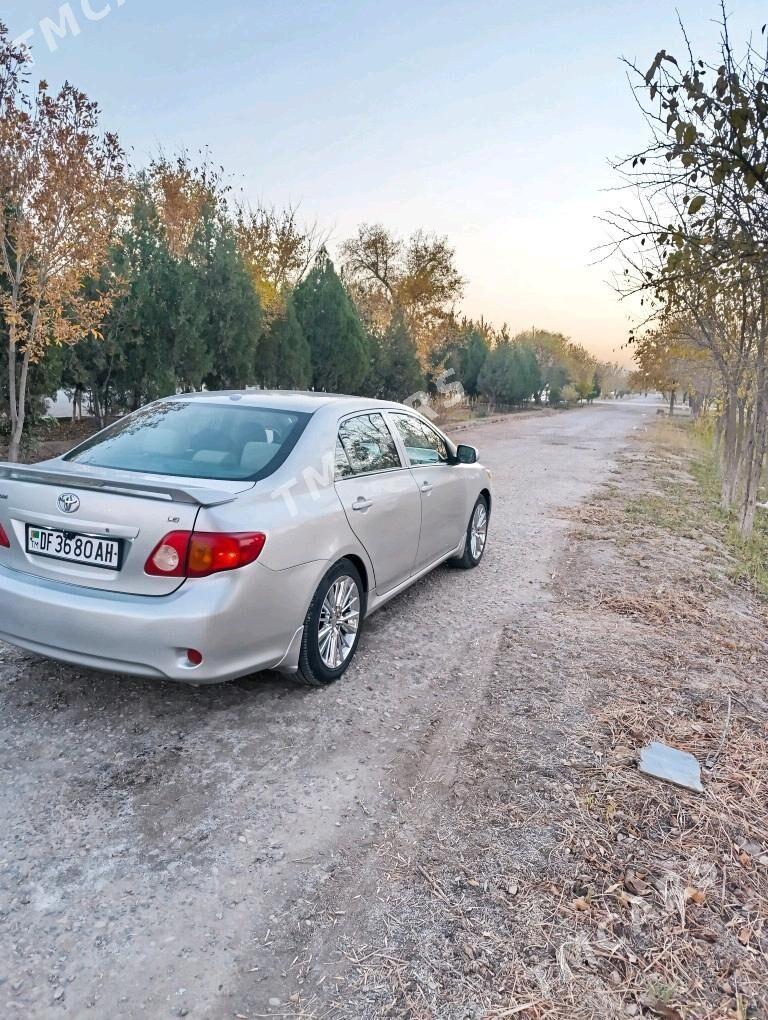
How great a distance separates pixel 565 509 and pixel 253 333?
9593mm

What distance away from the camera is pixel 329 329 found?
2092 cm

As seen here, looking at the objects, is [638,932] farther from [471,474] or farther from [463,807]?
[471,474]

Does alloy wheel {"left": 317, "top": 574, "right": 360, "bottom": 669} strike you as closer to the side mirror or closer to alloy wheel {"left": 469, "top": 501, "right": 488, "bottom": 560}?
the side mirror

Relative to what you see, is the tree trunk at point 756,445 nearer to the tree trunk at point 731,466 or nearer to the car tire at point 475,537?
the tree trunk at point 731,466

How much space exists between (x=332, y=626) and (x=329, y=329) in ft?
60.6

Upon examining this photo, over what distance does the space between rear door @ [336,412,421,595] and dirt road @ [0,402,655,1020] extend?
22.2 inches

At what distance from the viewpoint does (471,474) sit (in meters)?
5.81

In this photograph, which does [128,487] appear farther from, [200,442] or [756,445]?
[756,445]

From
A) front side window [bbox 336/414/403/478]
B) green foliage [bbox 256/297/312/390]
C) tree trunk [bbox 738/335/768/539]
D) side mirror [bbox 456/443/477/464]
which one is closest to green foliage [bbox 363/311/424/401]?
green foliage [bbox 256/297/312/390]

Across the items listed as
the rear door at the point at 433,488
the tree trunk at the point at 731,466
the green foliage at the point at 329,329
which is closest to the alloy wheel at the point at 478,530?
the rear door at the point at 433,488

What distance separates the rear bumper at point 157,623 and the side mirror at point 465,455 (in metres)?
2.72

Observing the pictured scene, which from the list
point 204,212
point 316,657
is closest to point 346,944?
point 316,657

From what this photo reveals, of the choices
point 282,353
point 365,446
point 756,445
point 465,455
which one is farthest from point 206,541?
point 282,353

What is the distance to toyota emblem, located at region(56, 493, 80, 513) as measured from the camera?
2.95 m
